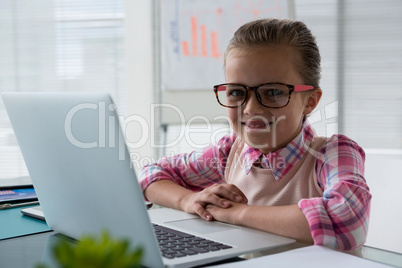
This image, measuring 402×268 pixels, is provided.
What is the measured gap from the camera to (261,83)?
93 centimetres

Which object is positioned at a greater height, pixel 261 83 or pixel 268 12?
pixel 268 12

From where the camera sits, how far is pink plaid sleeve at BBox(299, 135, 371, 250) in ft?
2.28

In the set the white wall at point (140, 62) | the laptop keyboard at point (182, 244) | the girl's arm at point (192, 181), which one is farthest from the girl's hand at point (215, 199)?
the white wall at point (140, 62)

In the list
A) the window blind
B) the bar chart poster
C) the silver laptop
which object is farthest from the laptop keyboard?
the window blind

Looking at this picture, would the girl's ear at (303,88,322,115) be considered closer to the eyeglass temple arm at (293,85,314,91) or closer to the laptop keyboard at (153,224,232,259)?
the eyeglass temple arm at (293,85,314,91)

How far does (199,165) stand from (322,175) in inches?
14.2

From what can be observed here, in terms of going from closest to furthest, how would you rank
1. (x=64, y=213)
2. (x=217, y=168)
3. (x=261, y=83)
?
1. (x=64, y=213)
2. (x=261, y=83)
3. (x=217, y=168)

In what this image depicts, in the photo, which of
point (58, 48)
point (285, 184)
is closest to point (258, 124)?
point (285, 184)

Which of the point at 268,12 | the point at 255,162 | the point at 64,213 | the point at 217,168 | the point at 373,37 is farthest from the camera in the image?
the point at 373,37

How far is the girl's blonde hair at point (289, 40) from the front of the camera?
960mm

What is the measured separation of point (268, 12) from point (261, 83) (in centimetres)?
147

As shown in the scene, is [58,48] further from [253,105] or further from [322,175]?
[322,175]

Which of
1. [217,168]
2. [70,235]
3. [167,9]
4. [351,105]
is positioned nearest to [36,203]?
[70,235]

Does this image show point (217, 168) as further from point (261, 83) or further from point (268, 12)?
point (268, 12)
